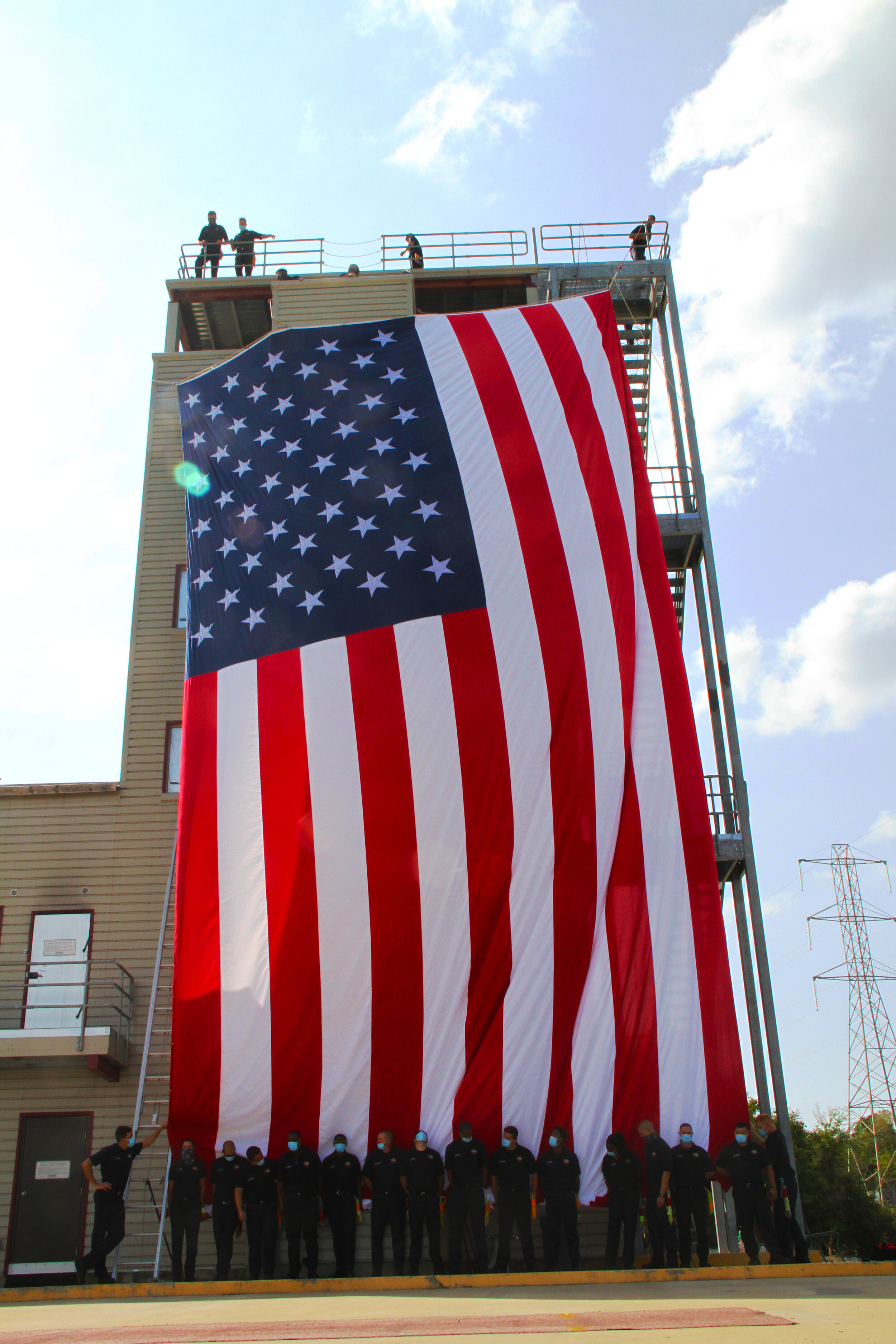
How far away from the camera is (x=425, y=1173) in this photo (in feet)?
36.0

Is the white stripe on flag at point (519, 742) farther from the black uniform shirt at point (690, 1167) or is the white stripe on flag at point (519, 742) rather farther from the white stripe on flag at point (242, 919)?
the white stripe on flag at point (242, 919)

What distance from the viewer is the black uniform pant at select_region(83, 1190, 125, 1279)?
35.3ft

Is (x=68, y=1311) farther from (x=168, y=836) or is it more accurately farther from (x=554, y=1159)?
(x=168, y=836)

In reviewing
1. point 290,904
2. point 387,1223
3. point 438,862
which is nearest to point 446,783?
point 438,862

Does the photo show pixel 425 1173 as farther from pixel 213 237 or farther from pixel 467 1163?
pixel 213 237

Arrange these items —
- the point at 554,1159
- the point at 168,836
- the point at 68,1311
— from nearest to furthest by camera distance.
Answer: the point at 68,1311, the point at 554,1159, the point at 168,836

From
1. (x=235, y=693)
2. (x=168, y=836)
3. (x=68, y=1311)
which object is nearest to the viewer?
(x=68, y=1311)

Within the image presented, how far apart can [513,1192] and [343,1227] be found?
6.80 feet

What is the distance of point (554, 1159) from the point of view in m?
11.0

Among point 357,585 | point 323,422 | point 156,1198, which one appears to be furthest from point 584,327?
point 156,1198

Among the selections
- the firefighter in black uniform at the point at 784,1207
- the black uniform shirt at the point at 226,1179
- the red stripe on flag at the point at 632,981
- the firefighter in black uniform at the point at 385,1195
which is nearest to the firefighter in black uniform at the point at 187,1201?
the black uniform shirt at the point at 226,1179

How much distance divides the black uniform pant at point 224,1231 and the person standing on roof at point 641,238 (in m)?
17.3

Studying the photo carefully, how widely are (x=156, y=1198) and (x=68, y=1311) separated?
6.53 meters

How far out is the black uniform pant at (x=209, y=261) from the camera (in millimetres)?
21312
